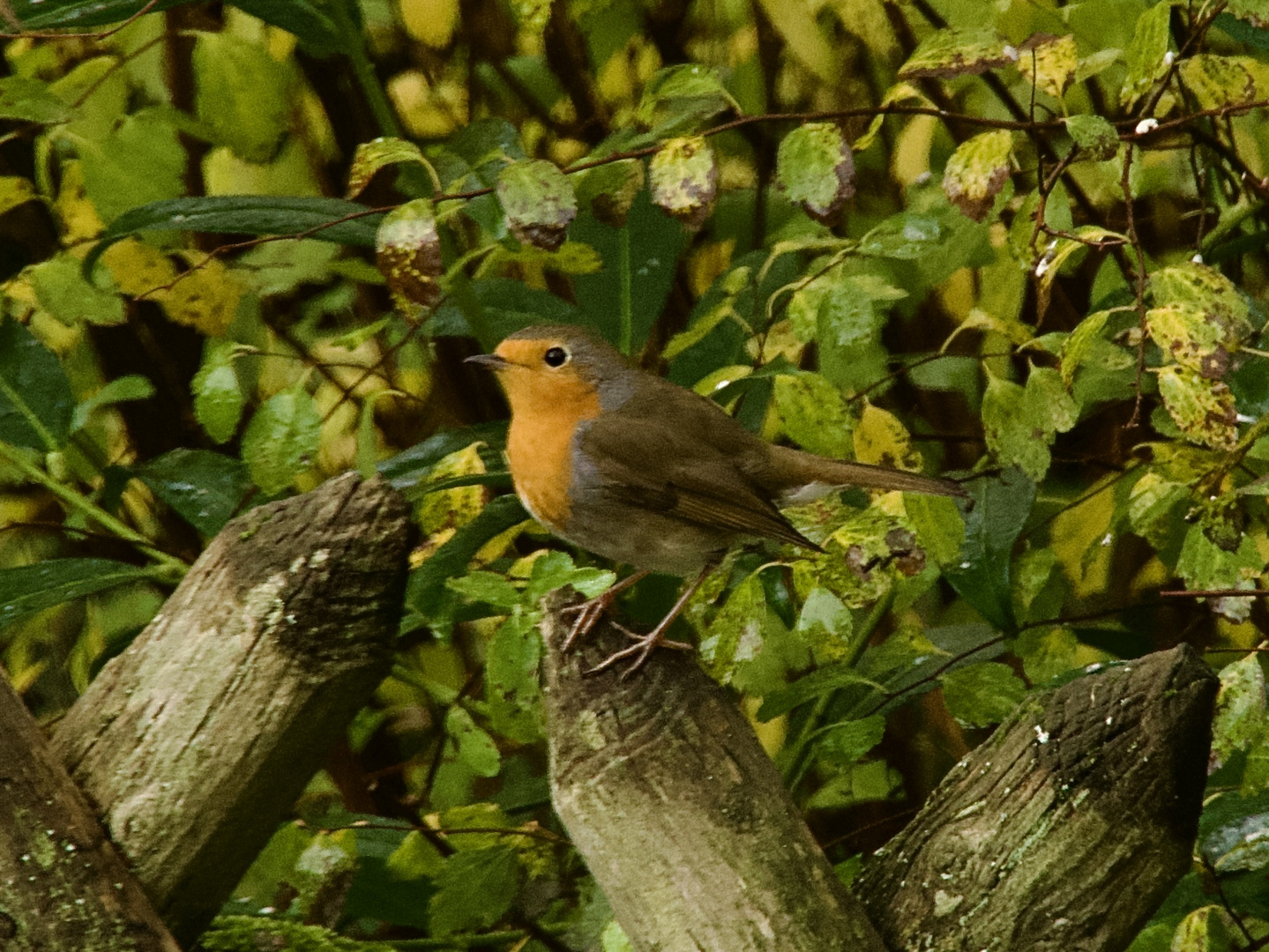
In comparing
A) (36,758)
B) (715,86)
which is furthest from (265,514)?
(715,86)

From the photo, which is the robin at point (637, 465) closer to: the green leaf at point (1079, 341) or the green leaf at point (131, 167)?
the green leaf at point (1079, 341)

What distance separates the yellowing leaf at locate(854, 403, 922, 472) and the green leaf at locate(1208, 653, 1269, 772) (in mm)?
568

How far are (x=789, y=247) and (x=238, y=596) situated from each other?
1.08 metres

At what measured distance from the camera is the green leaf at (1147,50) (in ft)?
5.19

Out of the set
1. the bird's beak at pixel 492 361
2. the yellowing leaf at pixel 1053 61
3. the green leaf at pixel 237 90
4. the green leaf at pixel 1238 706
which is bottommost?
the green leaf at pixel 1238 706

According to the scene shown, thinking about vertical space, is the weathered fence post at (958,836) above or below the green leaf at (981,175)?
below

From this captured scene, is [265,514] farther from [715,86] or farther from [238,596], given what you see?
[715,86]

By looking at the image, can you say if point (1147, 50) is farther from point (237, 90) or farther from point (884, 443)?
point (237, 90)

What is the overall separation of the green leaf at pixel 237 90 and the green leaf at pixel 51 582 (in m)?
0.66

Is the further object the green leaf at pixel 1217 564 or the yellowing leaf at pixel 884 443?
the yellowing leaf at pixel 884 443

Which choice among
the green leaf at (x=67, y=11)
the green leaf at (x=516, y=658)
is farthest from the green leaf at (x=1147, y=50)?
the green leaf at (x=67, y=11)

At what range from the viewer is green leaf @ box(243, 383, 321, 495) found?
1.87 m

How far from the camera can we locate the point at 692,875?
1.22 metres

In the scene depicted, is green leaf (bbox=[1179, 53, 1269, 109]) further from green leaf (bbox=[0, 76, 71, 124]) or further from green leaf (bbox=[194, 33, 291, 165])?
green leaf (bbox=[0, 76, 71, 124])
